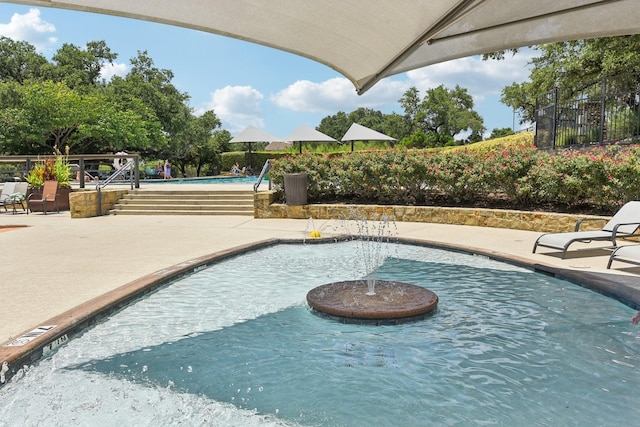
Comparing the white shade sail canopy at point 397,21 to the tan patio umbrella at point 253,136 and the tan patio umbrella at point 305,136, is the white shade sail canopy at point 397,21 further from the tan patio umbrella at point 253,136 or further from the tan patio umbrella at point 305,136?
the tan patio umbrella at point 253,136

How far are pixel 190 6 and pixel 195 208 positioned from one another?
9.86 m

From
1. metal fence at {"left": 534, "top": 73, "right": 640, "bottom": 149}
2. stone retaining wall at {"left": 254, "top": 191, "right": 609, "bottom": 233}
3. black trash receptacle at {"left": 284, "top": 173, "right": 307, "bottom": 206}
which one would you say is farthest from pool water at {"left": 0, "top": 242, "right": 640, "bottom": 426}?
metal fence at {"left": 534, "top": 73, "right": 640, "bottom": 149}

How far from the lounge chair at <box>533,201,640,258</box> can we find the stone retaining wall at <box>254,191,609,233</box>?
106 centimetres

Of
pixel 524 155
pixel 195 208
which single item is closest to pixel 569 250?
pixel 524 155

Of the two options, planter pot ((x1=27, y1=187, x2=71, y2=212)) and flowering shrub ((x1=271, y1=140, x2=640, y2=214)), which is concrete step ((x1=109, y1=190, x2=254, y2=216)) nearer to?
flowering shrub ((x1=271, y1=140, x2=640, y2=214))

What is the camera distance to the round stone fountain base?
4680 mm

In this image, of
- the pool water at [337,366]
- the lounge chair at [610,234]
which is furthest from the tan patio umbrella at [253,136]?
the pool water at [337,366]

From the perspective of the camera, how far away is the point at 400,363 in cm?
386

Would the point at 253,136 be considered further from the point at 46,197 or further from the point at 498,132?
the point at 498,132

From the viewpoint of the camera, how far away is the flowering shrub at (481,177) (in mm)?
9234

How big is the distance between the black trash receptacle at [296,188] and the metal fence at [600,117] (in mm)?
6820

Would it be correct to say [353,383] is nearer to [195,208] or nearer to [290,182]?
[290,182]

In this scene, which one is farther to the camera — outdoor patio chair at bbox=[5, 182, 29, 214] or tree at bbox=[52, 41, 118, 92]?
tree at bbox=[52, 41, 118, 92]

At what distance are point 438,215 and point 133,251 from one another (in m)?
6.67
